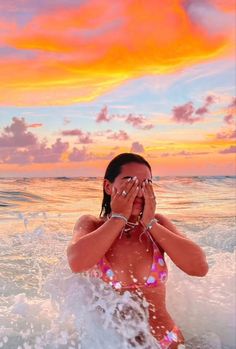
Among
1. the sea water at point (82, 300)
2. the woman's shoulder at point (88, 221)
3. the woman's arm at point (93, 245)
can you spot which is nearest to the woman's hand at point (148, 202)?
the woman's arm at point (93, 245)

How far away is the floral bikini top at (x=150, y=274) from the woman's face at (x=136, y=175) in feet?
1.18

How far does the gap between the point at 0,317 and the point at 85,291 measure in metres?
1.06

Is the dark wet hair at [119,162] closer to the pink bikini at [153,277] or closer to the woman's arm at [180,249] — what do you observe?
the woman's arm at [180,249]

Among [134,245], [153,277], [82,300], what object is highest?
[134,245]

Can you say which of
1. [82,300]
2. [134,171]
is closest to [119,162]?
[134,171]

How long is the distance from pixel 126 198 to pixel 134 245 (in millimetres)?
462

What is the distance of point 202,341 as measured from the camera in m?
3.74

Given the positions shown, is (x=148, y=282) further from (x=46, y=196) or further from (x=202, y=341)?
(x=46, y=196)

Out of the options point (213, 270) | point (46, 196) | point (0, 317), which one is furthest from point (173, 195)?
point (0, 317)

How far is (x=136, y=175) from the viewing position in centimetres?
314

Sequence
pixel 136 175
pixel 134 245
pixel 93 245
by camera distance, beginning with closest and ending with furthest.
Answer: pixel 93 245 < pixel 136 175 < pixel 134 245

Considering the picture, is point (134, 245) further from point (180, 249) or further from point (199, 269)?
point (199, 269)

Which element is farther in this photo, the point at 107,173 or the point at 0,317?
the point at 0,317

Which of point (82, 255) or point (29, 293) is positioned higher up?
point (82, 255)
